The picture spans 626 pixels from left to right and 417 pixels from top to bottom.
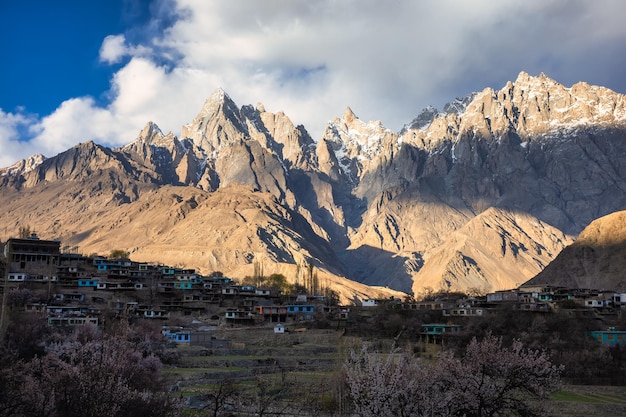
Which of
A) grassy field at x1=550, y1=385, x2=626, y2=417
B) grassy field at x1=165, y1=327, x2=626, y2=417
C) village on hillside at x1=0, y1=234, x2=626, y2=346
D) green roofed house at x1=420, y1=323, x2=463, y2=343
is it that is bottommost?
grassy field at x1=550, y1=385, x2=626, y2=417

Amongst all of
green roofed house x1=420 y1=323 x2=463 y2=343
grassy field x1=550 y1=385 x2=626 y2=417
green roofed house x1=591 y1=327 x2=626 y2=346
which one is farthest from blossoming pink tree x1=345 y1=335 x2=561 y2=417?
green roofed house x1=420 y1=323 x2=463 y2=343

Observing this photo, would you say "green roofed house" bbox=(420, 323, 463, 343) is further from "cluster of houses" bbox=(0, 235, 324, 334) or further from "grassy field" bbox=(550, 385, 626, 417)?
"grassy field" bbox=(550, 385, 626, 417)

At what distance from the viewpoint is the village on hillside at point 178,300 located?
9675 cm

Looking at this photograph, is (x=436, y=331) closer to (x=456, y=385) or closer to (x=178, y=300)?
(x=178, y=300)

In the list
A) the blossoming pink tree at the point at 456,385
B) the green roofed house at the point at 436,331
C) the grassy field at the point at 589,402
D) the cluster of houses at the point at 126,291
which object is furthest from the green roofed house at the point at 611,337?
the blossoming pink tree at the point at 456,385

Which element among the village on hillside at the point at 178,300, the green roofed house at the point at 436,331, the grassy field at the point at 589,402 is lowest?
the grassy field at the point at 589,402

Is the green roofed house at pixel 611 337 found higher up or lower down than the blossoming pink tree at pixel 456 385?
lower down

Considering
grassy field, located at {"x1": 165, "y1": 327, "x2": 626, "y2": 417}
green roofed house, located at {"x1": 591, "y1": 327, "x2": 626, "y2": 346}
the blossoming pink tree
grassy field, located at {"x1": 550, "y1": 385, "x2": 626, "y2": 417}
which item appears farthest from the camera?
green roofed house, located at {"x1": 591, "y1": 327, "x2": 626, "y2": 346}

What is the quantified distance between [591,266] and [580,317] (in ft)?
268

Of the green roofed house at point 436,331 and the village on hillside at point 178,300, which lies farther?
the green roofed house at point 436,331

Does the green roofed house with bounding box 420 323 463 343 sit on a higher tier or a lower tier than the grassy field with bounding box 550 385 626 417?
higher

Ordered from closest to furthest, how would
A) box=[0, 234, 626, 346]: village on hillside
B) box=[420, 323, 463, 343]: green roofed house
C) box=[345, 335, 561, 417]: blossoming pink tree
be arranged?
box=[345, 335, 561, 417]: blossoming pink tree
box=[0, 234, 626, 346]: village on hillside
box=[420, 323, 463, 343]: green roofed house

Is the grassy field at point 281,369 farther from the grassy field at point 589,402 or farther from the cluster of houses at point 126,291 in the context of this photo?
the cluster of houses at point 126,291

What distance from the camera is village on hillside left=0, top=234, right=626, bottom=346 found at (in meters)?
96.8
